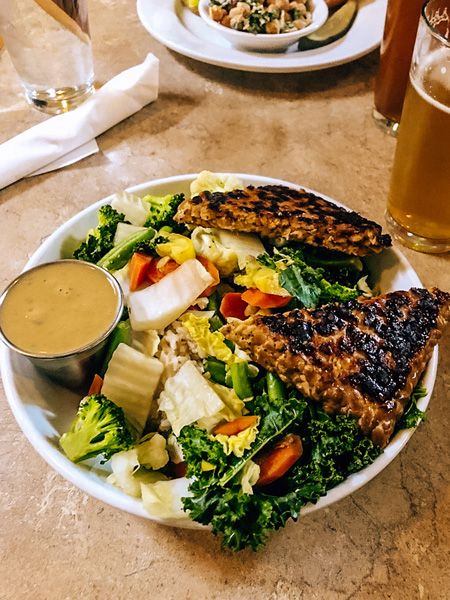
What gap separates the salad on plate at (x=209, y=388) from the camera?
4.30 ft

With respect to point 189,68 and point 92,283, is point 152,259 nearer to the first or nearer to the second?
point 92,283

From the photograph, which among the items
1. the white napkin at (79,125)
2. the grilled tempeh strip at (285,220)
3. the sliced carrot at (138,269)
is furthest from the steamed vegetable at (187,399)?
Result: the white napkin at (79,125)

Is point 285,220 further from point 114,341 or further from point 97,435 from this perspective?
point 97,435

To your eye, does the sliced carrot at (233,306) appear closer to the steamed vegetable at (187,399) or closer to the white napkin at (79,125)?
the steamed vegetable at (187,399)

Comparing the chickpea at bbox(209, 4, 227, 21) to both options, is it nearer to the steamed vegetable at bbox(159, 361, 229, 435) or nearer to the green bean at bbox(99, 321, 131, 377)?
the green bean at bbox(99, 321, 131, 377)

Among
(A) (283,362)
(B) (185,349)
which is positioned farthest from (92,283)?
(A) (283,362)

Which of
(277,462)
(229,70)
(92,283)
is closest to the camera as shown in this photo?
(277,462)

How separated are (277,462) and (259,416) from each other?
0.13m

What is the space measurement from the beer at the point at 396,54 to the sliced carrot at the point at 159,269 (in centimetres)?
144

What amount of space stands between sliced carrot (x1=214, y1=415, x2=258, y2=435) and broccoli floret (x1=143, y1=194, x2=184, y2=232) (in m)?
0.74

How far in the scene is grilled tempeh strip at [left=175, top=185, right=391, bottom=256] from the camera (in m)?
1.72

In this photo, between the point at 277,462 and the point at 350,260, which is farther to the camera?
the point at 350,260

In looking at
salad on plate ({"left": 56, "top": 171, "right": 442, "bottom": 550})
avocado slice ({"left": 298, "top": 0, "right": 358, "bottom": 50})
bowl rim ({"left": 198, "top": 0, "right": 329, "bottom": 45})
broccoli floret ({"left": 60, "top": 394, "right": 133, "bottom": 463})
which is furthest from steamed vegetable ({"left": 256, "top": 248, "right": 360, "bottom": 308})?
avocado slice ({"left": 298, "top": 0, "right": 358, "bottom": 50})

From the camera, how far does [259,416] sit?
56.9 inches
